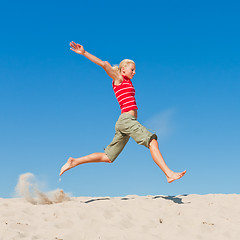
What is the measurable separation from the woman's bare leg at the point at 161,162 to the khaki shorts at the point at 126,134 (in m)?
0.11

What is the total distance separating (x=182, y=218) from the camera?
21.9 feet

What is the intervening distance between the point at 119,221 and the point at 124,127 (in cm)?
173

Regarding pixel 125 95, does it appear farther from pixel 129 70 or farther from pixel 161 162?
pixel 161 162

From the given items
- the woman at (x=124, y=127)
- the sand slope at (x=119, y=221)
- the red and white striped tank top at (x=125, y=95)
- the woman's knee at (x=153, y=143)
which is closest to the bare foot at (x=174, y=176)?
the woman at (x=124, y=127)

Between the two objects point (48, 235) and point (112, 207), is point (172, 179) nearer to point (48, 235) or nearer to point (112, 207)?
point (112, 207)

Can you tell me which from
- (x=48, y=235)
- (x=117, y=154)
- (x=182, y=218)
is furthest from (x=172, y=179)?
(x=48, y=235)

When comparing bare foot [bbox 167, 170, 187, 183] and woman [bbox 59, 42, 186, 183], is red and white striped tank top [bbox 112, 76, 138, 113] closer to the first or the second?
woman [bbox 59, 42, 186, 183]

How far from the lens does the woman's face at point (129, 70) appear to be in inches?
281

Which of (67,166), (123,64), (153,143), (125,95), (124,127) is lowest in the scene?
(153,143)

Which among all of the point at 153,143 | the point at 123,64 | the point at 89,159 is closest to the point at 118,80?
the point at 123,64

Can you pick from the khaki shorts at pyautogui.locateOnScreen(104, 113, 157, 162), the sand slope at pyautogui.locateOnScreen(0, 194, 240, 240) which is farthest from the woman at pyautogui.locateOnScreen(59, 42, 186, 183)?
the sand slope at pyautogui.locateOnScreen(0, 194, 240, 240)

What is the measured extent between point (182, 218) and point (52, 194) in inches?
115

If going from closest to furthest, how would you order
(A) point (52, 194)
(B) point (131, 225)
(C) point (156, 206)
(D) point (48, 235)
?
(D) point (48, 235)
(B) point (131, 225)
(C) point (156, 206)
(A) point (52, 194)

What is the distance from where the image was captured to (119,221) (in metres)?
6.24
